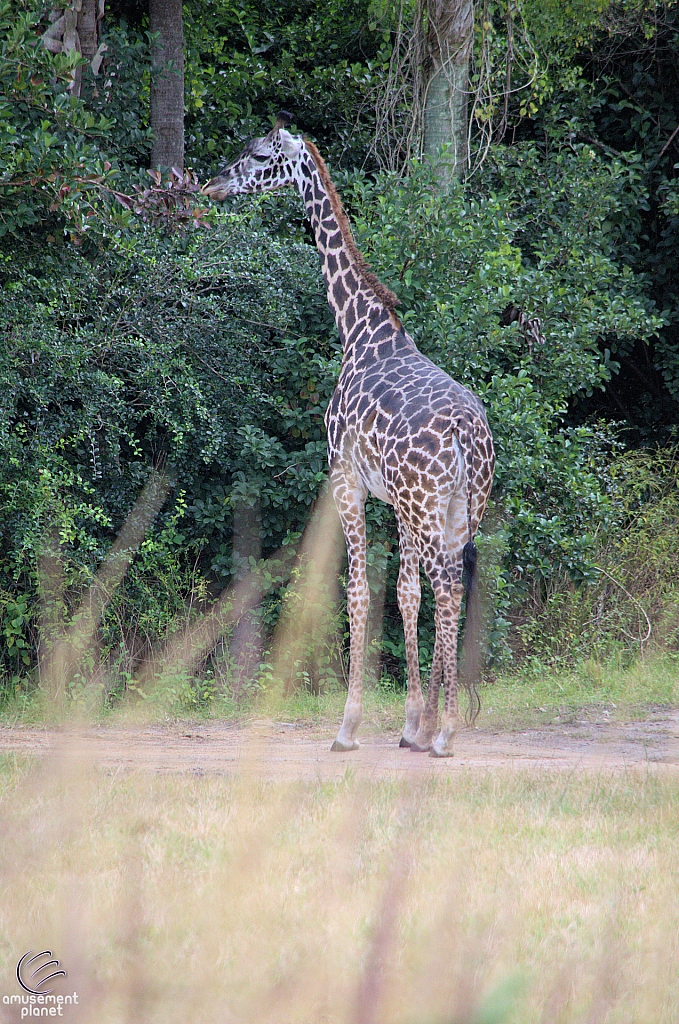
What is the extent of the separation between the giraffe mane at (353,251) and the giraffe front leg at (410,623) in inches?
63.2

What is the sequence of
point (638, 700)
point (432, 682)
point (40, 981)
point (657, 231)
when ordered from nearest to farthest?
1. point (40, 981)
2. point (432, 682)
3. point (638, 700)
4. point (657, 231)

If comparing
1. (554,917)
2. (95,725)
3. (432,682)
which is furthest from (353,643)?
(554,917)

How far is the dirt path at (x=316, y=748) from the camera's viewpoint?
235 inches

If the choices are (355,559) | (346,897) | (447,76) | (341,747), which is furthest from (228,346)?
(346,897)

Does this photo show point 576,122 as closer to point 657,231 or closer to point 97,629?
point 657,231

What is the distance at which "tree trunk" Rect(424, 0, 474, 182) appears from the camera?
9641 mm

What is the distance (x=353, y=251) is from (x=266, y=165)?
1183 mm

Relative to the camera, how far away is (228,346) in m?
8.80

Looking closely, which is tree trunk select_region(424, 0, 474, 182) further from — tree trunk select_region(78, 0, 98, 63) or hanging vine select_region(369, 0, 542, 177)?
tree trunk select_region(78, 0, 98, 63)

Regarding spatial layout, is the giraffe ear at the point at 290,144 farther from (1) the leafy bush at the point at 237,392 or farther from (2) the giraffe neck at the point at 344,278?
(1) the leafy bush at the point at 237,392

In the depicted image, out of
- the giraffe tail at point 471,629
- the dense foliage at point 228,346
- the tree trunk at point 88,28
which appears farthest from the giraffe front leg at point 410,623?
the tree trunk at point 88,28

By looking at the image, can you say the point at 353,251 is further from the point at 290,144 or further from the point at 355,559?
the point at 355,559

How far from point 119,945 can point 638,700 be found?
5640 millimetres

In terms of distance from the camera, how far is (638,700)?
8.04 metres
